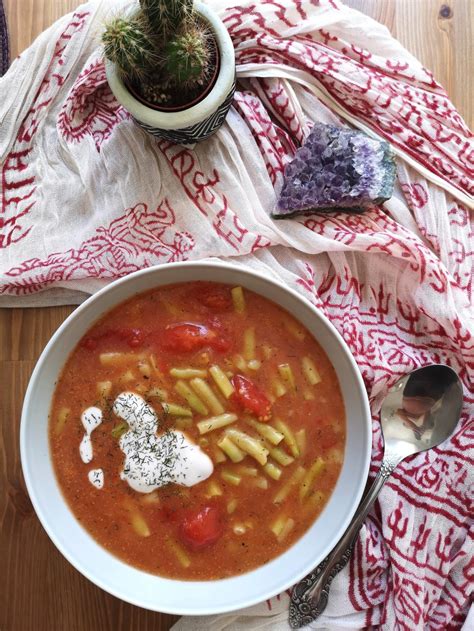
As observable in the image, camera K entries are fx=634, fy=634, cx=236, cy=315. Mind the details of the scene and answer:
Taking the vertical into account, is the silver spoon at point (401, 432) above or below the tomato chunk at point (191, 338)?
below

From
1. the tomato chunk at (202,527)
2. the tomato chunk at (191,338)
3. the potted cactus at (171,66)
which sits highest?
the potted cactus at (171,66)

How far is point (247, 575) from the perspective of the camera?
240cm

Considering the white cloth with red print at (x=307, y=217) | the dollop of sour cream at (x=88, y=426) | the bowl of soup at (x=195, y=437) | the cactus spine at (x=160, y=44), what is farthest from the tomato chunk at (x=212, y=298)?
the cactus spine at (x=160, y=44)

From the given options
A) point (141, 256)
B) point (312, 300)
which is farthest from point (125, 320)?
point (312, 300)

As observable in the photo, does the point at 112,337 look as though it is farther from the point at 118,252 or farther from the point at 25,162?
the point at 25,162

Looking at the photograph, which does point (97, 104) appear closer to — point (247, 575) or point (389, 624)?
point (247, 575)

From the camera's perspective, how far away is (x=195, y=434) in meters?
2.38

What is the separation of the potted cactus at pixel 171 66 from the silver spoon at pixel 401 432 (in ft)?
4.30

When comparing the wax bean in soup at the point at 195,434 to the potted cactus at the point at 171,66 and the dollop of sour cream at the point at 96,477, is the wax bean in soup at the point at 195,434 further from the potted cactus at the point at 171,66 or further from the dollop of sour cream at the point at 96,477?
the potted cactus at the point at 171,66

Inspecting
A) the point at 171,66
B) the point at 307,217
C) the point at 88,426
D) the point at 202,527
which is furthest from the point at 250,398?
the point at 171,66

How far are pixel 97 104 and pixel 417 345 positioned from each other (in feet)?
5.49

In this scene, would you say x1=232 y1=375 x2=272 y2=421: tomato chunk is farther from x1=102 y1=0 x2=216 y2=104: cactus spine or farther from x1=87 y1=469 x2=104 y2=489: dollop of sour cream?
x1=102 y1=0 x2=216 y2=104: cactus spine

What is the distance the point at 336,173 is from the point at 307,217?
21cm

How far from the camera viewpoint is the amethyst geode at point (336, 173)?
97.1 inches
